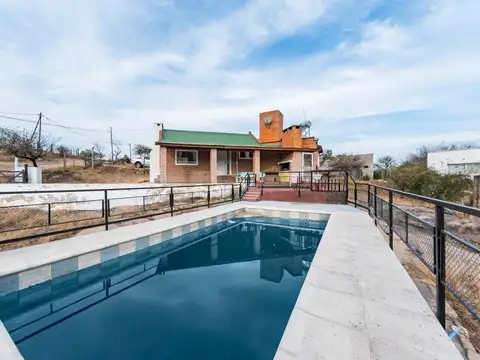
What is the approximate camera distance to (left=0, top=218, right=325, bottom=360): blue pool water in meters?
2.06

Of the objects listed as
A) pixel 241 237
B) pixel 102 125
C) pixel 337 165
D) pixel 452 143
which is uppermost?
pixel 102 125

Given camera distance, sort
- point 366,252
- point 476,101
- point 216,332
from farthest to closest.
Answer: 1. point 476,101
2. point 366,252
3. point 216,332

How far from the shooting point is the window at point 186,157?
1516 centimetres

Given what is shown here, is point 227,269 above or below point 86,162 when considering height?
below

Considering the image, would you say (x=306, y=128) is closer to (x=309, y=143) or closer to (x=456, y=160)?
(x=309, y=143)

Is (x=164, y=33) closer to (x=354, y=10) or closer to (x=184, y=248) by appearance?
(x=354, y=10)

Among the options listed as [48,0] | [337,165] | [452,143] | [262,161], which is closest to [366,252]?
[48,0]

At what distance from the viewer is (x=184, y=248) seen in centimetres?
487

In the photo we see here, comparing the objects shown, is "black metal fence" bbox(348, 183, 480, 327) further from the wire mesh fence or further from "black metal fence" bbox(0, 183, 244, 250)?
"black metal fence" bbox(0, 183, 244, 250)

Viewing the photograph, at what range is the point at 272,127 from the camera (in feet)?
57.6

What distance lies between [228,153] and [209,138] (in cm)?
194

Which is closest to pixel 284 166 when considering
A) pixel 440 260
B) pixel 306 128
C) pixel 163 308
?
pixel 306 128

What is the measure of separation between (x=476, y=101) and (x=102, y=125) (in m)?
33.3

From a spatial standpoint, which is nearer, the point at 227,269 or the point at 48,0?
the point at 227,269
